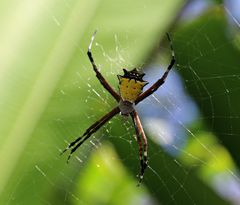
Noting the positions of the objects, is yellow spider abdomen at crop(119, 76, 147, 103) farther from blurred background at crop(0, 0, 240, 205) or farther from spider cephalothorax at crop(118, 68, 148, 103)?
blurred background at crop(0, 0, 240, 205)

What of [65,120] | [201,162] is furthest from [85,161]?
[201,162]

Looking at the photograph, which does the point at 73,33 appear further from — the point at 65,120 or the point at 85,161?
the point at 85,161

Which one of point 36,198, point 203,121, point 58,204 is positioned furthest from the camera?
point 203,121

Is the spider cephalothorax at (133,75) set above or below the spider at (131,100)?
above

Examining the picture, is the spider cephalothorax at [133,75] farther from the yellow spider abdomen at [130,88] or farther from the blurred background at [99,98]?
the blurred background at [99,98]

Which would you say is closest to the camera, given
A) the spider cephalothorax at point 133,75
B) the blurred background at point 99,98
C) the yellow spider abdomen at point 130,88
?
the blurred background at point 99,98

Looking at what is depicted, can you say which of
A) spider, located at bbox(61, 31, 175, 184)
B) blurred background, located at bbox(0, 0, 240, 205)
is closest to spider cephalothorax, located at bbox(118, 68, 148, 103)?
spider, located at bbox(61, 31, 175, 184)

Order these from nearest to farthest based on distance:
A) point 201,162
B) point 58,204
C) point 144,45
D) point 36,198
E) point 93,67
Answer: point 144,45 < point 36,198 < point 93,67 < point 58,204 < point 201,162

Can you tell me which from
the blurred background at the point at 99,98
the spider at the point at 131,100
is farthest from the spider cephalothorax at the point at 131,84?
the blurred background at the point at 99,98
